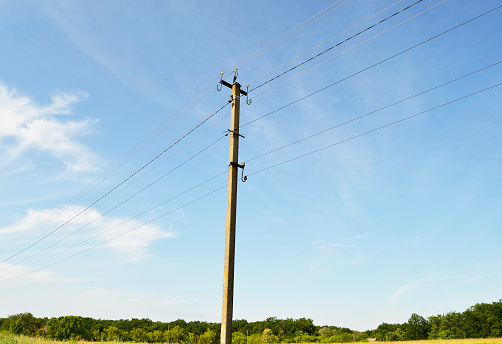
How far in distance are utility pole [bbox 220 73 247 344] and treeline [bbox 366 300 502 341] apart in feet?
368

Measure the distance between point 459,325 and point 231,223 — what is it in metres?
120

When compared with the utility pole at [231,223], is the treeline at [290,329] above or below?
below

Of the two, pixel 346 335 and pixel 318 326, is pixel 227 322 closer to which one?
pixel 346 335

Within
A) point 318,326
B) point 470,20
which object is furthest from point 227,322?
point 318,326

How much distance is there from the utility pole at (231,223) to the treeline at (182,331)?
8010 centimetres

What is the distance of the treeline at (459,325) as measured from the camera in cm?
9931

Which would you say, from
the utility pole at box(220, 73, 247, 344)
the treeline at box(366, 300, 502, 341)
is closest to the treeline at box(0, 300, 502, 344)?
the treeline at box(366, 300, 502, 341)

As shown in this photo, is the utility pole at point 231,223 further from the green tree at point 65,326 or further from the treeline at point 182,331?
the green tree at point 65,326

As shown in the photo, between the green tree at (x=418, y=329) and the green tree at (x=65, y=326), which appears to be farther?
the green tree at (x=418, y=329)

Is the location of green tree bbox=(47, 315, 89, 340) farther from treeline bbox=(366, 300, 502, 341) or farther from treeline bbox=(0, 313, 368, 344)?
treeline bbox=(366, 300, 502, 341)

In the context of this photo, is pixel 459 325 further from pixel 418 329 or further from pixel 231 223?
pixel 231 223

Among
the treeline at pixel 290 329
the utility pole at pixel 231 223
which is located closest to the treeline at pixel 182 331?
the treeline at pixel 290 329

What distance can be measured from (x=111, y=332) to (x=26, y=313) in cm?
2985

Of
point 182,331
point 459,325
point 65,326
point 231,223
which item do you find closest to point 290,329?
point 182,331
